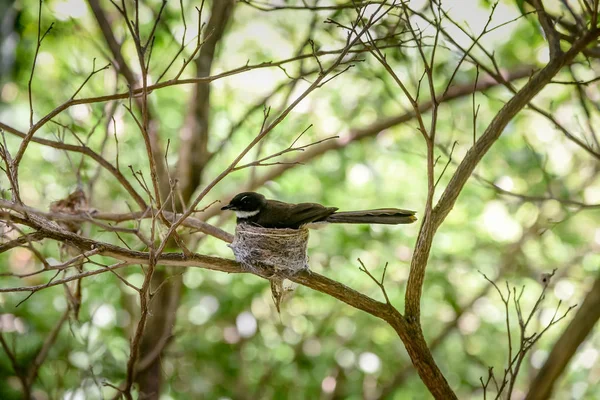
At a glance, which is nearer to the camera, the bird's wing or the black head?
the bird's wing

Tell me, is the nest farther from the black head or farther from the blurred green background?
the blurred green background

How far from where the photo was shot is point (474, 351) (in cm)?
758

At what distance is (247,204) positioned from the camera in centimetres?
441

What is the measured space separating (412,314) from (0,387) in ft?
12.1

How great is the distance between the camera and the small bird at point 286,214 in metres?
4.11

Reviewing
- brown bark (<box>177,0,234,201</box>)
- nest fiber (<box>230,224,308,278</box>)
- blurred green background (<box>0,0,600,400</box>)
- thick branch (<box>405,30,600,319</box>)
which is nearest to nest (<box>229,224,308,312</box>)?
nest fiber (<box>230,224,308,278</box>)

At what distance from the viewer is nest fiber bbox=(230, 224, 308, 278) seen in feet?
11.8

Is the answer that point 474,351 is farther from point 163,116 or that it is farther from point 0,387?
point 0,387

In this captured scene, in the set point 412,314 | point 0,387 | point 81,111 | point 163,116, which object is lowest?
point 412,314

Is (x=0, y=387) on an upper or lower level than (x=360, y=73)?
lower

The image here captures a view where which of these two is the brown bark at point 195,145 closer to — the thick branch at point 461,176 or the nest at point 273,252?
the nest at point 273,252

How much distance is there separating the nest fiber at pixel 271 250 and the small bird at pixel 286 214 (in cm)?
10

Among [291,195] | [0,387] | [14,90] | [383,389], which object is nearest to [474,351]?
[383,389]

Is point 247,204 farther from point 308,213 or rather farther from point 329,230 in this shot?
point 329,230
